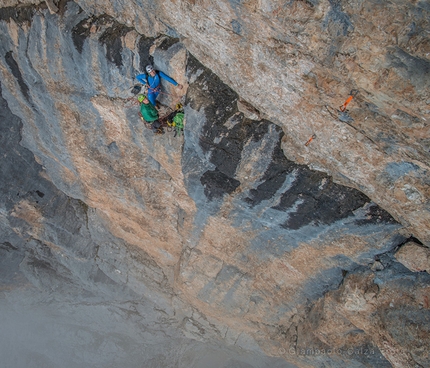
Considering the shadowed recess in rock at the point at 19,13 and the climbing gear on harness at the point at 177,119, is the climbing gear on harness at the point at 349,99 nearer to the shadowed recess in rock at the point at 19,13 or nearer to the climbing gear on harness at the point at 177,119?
the climbing gear on harness at the point at 177,119

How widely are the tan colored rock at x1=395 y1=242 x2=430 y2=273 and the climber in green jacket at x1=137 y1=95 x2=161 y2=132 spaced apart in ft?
19.1

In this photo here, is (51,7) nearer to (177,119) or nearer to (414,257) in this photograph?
(177,119)

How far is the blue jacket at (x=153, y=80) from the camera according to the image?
6695mm

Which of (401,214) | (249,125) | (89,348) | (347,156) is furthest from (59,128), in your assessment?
(89,348)

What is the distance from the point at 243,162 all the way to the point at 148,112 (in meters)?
2.37

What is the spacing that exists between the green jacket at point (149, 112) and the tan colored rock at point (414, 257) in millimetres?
5934

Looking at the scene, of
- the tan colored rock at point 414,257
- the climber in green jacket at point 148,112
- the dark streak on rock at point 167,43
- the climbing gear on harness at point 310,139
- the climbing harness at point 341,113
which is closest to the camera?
the climbing harness at point 341,113

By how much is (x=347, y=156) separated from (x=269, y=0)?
113 inches

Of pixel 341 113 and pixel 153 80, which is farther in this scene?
pixel 153 80

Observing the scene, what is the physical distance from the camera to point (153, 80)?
6.72 m

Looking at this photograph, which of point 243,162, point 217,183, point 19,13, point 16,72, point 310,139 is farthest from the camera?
point 16,72

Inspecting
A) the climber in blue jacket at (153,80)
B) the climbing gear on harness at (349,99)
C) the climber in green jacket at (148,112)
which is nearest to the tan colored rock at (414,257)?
the climbing gear on harness at (349,99)

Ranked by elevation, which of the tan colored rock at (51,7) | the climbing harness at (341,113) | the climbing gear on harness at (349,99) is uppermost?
the climbing gear on harness at (349,99)

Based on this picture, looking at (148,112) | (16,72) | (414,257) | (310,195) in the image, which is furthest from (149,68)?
(414,257)
